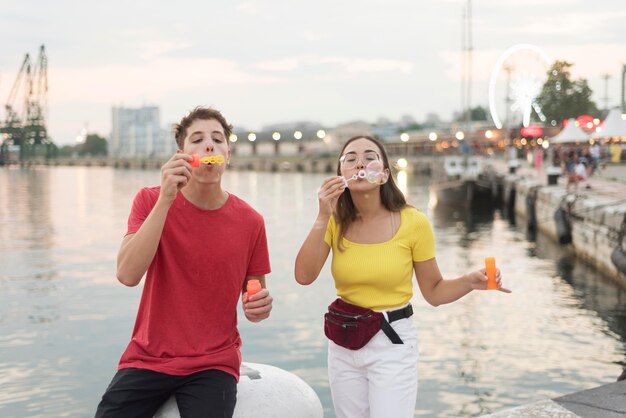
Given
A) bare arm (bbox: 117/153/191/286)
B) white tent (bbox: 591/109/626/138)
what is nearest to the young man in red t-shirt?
bare arm (bbox: 117/153/191/286)

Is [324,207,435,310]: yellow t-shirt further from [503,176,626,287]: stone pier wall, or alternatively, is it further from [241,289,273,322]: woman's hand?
[503,176,626,287]: stone pier wall

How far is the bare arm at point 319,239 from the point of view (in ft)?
12.0

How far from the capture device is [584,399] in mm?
5160

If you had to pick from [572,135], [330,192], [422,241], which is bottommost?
[422,241]

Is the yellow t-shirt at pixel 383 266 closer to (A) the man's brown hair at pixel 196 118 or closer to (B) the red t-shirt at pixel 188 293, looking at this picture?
(B) the red t-shirt at pixel 188 293

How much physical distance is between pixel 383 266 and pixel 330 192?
466 millimetres

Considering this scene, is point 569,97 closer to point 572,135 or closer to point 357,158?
point 572,135

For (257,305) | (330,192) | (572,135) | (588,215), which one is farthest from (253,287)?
(572,135)

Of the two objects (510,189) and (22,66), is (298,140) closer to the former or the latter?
(22,66)

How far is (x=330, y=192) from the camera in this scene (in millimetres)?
3646

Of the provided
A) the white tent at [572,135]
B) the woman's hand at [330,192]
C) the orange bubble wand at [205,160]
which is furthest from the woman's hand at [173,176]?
the white tent at [572,135]

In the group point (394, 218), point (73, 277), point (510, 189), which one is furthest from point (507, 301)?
point (510, 189)

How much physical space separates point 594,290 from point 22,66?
151245 millimetres

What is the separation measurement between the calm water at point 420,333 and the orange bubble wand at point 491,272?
3600 mm
